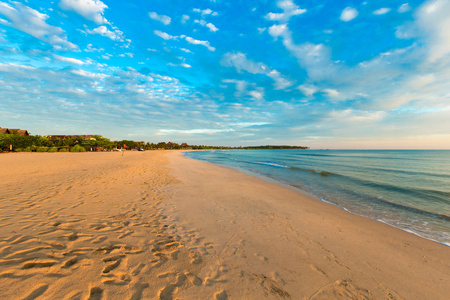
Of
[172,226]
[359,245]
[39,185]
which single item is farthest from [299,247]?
[39,185]

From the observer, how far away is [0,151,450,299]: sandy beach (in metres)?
3.12

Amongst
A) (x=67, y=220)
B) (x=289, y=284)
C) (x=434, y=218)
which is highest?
(x=67, y=220)

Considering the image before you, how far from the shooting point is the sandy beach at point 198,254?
10.2 feet

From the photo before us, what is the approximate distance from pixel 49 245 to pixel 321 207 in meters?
10.7

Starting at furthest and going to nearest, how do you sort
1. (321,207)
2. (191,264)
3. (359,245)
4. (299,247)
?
1. (321,207)
2. (359,245)
3. (299,247)
4. (191,264)

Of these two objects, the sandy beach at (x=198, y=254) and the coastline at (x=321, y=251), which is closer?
the sandy beach at (x=198, y=254)

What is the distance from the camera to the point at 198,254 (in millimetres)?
4328

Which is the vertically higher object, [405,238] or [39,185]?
[39,185]

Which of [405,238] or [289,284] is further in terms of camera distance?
[405,238]

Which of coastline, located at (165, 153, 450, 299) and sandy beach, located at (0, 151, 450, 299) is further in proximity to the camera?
coastline, located at (165, 153, 450, 299)

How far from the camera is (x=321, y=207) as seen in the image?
9188 mm

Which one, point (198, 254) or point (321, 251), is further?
point (321, 251)

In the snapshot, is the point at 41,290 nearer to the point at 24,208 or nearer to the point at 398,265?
the point at 24,208

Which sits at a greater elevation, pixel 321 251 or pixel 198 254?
pixel 198 254
